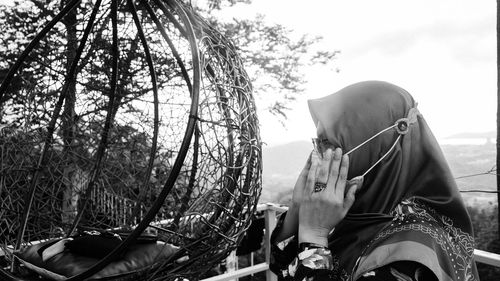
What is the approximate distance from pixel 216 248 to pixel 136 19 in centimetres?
106

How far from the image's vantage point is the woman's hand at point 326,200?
3.32 ft

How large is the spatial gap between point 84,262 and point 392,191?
1249 millimetres

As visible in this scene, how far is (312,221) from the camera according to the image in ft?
3.39

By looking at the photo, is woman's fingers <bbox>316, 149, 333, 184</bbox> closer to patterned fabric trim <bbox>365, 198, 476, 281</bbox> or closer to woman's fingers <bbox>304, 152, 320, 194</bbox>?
woman's fingers <bbox>304, 152, 320, 194</bbox>

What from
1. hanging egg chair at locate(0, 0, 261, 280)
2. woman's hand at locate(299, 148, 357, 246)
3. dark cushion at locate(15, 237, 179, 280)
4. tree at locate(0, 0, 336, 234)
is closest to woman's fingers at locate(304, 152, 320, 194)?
woman's hand at locate(299, 148, 357, 246)

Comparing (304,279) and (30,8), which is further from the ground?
(30,8)

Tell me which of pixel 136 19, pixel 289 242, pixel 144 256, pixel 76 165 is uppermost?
pixel 136 19

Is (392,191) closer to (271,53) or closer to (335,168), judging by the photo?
(335,168)

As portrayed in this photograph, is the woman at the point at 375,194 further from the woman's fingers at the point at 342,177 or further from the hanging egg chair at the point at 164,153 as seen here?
the hanging egg chair at the point at 164,153

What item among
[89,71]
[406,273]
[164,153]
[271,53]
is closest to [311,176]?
[406,273]

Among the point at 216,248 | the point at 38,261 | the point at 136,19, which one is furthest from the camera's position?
the point at 136,19

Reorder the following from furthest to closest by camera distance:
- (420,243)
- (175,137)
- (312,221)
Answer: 1. (175,137)
2. (312,221)
3. (420,243)

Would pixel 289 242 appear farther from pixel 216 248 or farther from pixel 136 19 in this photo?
pixel 136 19

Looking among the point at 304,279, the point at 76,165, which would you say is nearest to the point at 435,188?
the point at 304,279
